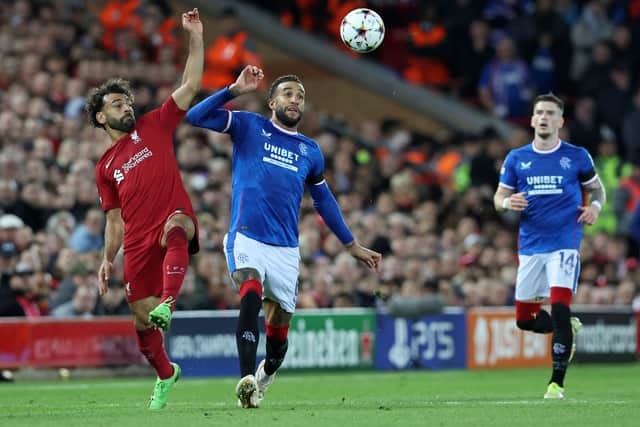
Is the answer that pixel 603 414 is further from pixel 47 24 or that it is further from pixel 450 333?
pixel 47 24

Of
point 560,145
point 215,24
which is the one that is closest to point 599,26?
point 215,24

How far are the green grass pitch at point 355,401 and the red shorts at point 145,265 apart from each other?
38.0 inches

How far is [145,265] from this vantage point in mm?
11625

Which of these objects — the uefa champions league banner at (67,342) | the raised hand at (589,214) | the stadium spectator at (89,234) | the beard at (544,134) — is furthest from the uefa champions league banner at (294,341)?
the raised hand at (589,214)

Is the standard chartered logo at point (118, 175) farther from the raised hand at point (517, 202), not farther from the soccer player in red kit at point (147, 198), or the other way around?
the raised hand at point (517, 202)

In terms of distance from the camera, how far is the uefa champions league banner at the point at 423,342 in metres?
19.4

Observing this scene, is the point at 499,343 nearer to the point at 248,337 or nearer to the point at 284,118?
the point at 284,118

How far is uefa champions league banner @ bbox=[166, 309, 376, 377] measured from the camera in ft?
58.4

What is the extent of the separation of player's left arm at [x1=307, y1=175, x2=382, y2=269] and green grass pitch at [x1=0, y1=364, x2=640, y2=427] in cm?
126

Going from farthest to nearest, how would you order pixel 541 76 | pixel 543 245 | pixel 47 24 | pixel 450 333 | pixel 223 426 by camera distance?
pixel 541 76 → pixel 47 24 → pixel 450 333 → pixel 543 245 → pixel 223 426

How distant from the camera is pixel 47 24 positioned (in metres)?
21.6

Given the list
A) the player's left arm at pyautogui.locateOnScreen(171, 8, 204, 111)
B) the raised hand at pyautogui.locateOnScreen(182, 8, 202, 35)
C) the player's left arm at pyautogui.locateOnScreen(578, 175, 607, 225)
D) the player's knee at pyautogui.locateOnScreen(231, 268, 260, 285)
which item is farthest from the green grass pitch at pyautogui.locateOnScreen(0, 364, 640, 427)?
the raised hand at pyautogui.locateOnScreen(182, 8, 202, 35)

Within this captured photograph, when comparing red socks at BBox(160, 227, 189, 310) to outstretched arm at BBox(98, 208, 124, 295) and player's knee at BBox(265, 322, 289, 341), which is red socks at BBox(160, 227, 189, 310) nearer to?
outstretched arm at BBox(98, 208, 124, 295)

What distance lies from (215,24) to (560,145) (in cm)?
1388
